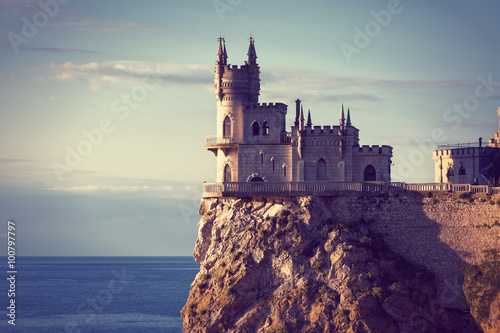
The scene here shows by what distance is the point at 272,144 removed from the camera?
287 ft

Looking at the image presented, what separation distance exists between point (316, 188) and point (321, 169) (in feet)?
12.0

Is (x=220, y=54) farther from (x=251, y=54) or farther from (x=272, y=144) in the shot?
(x=272, y=144)

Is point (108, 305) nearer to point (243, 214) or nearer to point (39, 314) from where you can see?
point (39, 314)

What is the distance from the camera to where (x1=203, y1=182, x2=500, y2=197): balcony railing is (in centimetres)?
8151

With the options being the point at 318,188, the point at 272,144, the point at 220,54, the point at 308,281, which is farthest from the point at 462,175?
the point at 220,54

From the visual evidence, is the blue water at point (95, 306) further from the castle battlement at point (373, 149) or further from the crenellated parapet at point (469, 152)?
the crenellated parapet at point (469, 152)

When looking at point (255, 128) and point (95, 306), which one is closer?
point (255, 128)

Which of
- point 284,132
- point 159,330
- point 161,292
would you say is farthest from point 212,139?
point 161,292

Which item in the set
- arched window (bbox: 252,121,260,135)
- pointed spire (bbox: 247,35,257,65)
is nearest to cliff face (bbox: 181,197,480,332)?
arched window (bbox: 252,121,260,135)

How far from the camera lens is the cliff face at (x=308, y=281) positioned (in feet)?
251

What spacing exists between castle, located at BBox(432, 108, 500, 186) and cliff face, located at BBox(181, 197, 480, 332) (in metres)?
12.5

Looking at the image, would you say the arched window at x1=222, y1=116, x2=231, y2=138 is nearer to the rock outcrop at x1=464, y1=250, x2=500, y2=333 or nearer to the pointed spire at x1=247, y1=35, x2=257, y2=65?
the pointed spire at x1=247, y1=35, x2=257, y2=65

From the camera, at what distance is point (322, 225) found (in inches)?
3211

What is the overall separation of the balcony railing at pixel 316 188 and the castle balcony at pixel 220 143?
172 inches
